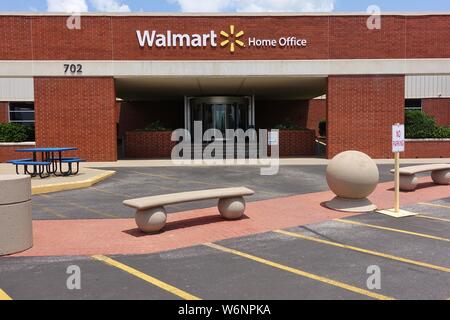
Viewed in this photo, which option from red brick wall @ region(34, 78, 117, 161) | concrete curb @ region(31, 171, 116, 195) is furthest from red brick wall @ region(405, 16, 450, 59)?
concrete curb @ region(31, 171, 116, 195)

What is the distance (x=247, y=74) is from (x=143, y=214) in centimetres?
1445

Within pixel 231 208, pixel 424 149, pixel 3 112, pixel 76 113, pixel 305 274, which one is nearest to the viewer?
pixel 305 274

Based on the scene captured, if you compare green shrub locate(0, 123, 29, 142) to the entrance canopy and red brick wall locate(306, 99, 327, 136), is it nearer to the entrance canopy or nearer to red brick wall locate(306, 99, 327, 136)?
the entrance canopy

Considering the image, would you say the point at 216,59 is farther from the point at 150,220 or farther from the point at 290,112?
the point at 150,220

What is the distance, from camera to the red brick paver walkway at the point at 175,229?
6.64 meters

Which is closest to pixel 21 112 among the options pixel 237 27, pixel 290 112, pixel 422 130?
pixel 237 27

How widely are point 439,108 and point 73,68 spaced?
27886 millimetres

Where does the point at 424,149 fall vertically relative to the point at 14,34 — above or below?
below

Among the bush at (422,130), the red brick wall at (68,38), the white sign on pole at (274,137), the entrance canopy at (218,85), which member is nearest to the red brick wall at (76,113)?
the red brick wall at (68,38)

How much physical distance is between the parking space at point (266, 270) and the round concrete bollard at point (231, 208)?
3.61 ft

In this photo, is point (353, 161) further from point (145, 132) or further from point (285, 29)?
point (145, 132)

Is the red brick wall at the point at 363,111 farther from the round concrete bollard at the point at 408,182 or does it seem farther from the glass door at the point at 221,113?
the round concrete bollard at the point at 408,182

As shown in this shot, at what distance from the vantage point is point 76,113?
2038 cm

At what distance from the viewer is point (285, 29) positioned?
20.6 meters
